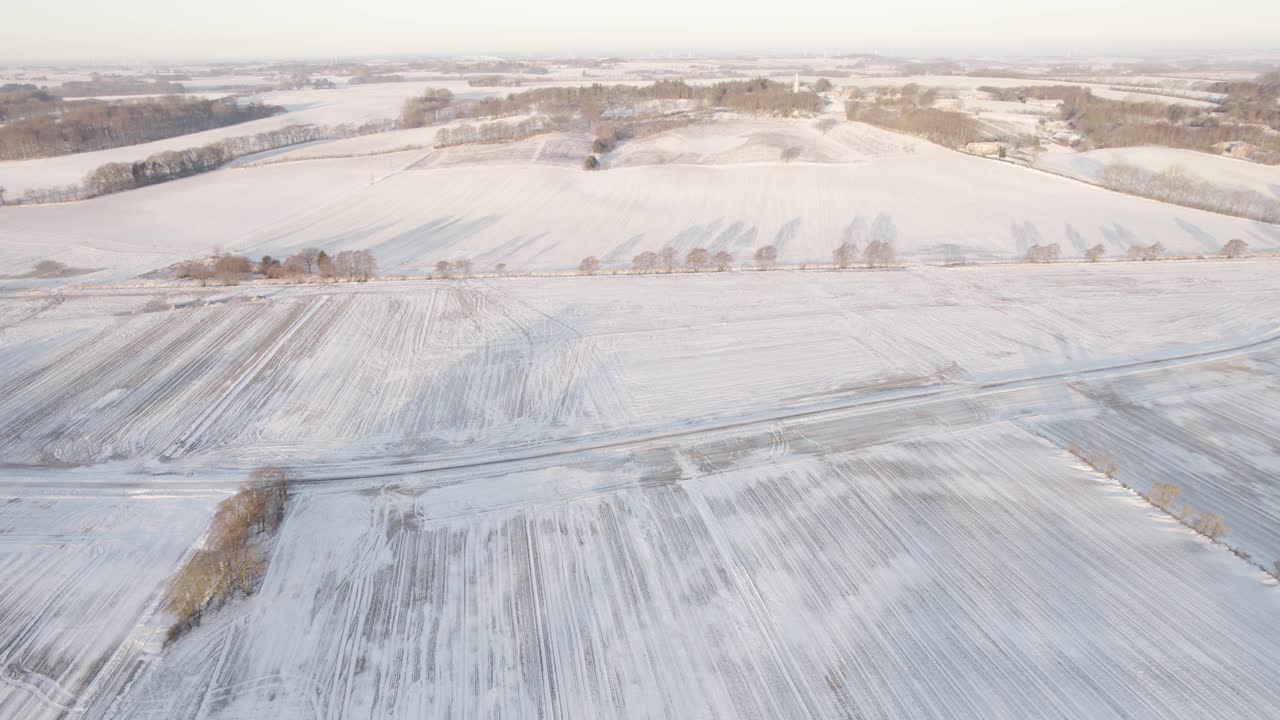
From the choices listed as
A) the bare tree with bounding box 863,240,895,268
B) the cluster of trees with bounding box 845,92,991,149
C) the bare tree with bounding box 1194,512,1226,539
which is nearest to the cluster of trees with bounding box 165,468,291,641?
the bare tree with bounding box 1194,512,1226,539

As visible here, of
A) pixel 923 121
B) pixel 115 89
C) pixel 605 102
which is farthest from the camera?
pixel 115 89

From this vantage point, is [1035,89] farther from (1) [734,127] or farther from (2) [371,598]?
(2) [371,598]

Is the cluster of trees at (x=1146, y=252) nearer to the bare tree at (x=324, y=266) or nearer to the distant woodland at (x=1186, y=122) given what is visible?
the distant woodland at (x=1186, y=122)

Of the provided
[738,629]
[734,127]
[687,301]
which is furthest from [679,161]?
[738,629]

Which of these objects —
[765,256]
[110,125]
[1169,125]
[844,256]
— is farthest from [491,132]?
[1169,125]

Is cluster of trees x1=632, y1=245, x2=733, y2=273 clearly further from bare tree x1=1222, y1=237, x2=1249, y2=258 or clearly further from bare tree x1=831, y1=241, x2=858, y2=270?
bare tree x1=1222, y1=237, x2=1249, y2=258

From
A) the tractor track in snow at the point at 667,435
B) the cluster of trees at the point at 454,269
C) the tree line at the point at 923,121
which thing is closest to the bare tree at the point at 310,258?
the cluster of trees at the point at 454,269

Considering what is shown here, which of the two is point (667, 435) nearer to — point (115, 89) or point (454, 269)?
point (454, 269)
